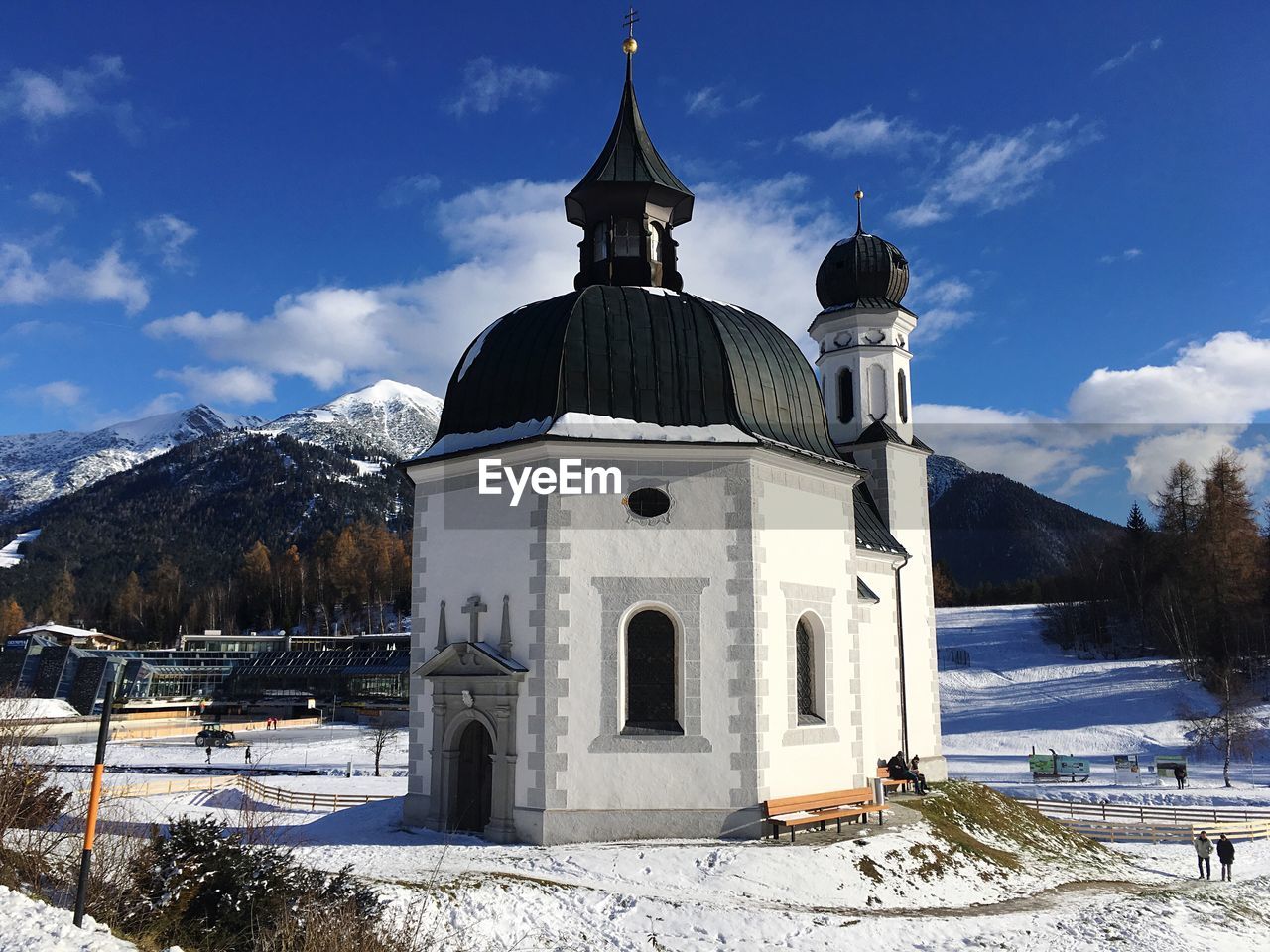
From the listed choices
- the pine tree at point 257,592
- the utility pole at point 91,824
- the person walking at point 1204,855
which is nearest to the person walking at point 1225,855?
the person walking at point 1204,855

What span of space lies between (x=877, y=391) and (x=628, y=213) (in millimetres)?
11232

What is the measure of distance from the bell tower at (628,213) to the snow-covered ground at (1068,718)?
24978 millimetres

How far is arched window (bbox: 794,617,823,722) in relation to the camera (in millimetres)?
20922

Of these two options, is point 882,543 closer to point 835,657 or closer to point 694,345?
point 835,657

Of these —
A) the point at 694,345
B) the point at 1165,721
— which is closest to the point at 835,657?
the point at 694,345

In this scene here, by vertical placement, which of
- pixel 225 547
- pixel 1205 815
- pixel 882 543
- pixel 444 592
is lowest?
pixel 1205 815

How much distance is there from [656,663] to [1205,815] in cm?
2345

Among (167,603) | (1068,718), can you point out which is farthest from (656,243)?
(167,603)

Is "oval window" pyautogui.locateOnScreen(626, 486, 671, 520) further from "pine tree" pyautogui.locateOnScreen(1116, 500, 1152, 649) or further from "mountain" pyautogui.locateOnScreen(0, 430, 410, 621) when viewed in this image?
"mountain" pyautogui.locateOnScreen(0, 430, 410, 621)

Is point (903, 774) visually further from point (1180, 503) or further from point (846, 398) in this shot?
point (1180, 503)

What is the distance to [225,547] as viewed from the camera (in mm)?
169625

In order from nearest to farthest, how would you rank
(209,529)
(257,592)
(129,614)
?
(129,614), (257,592), (209,529)

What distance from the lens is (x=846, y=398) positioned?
3288 cm

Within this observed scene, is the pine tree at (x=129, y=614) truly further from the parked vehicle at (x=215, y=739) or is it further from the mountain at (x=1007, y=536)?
the mountain at (x=1007, y=536)
